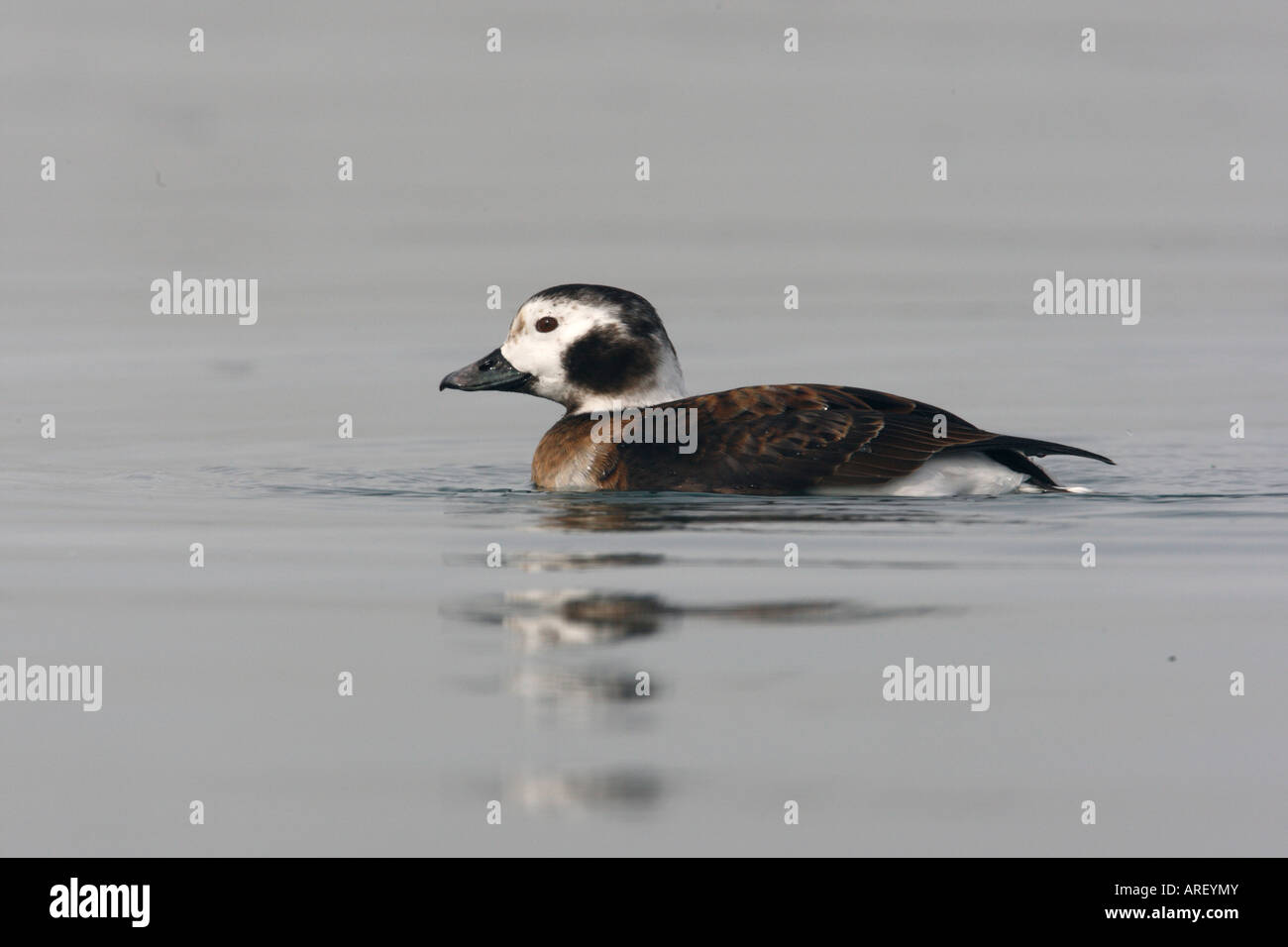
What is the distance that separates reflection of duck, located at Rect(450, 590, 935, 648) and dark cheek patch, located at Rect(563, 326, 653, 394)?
300 cm

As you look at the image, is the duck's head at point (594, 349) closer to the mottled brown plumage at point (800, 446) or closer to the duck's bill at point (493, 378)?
the duck's bill at point (493, 378)

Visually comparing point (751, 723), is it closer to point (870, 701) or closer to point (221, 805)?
point (870, 701)

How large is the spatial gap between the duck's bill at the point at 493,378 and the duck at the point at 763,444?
39 cm

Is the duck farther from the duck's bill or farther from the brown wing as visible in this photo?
the duck's bill

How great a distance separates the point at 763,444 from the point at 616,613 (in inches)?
95.4

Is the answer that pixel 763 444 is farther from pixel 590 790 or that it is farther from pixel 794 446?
pixel 590 790

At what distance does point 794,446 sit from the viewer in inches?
389

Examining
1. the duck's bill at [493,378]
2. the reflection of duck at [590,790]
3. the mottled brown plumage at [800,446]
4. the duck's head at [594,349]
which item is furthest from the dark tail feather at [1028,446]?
the reflection of duck at [590,790]

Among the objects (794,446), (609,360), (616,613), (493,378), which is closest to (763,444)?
(794,446)

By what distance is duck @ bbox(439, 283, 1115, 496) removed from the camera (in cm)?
988

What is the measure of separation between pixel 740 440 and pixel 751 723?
3.71m

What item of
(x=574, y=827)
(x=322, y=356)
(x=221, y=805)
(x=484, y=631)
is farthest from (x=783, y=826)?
(x=322, y=356)

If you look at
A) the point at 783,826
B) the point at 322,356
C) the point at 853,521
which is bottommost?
the point at 783,826

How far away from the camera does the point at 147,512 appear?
1009 cm
